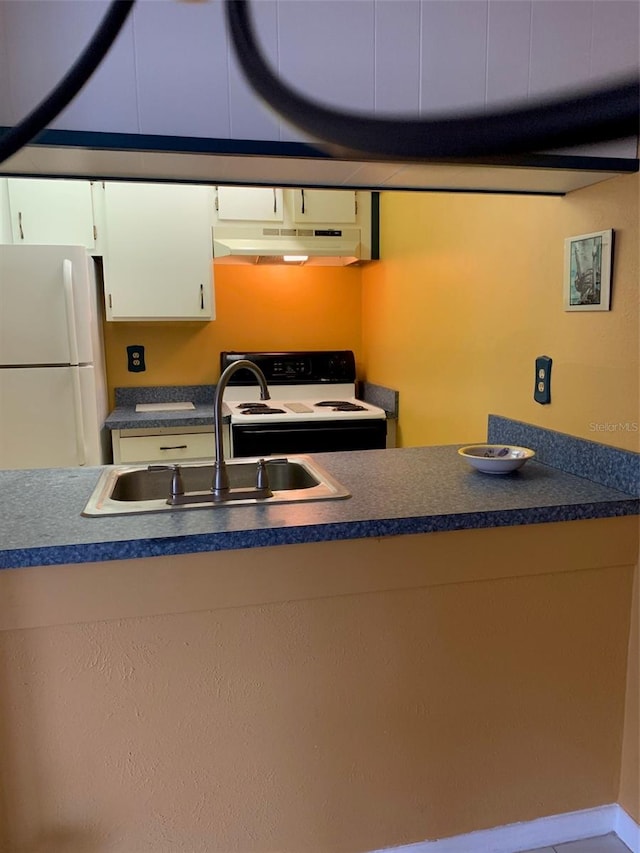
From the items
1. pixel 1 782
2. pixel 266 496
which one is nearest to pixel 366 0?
pixel 266 496

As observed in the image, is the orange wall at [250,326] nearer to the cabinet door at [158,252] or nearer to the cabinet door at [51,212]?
the cabinet door at [158,252]

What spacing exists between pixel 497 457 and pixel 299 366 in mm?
1879

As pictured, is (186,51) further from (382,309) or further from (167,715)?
(382,309)

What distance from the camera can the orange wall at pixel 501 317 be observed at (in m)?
1.48

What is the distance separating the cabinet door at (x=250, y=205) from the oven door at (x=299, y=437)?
1.09 metres

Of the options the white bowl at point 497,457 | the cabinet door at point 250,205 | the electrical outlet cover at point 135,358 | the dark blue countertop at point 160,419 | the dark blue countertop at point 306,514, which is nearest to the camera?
the dark blue countertop at point 306,514

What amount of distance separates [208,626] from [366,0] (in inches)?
56.6

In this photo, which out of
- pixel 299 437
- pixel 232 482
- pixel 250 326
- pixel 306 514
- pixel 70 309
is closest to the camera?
pixel 306 514

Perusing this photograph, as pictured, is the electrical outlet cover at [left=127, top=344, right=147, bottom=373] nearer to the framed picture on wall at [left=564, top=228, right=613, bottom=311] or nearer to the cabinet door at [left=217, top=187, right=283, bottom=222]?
the cabinet door at [left=217, top=187, right=283, bottom=222]

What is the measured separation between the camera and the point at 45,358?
255 cm

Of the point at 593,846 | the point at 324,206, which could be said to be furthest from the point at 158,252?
the point at 593,846

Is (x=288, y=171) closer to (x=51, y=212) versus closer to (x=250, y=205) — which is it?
(x=250, y=205)

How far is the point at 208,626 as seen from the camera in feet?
4.32

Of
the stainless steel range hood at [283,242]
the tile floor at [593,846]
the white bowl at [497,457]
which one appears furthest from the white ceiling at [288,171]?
the tile floor at [593,846]
